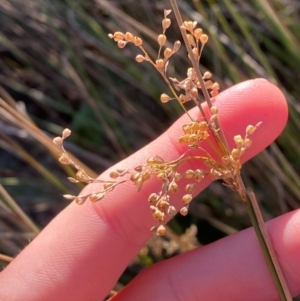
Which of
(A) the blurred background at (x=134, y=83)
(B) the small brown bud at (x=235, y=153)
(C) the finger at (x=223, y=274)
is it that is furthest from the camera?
(A) the blurred background at (x=134, y=83)

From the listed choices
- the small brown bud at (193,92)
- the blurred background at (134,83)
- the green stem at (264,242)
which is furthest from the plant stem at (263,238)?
the blurred background at (134,83)

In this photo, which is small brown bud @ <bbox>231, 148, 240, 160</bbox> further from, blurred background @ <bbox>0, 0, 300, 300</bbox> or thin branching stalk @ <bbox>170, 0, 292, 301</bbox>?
blurred background @ <bbox>0, 0, 300, 300</bbox>

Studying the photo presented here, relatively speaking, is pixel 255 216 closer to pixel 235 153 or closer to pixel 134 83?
pixel 235 153

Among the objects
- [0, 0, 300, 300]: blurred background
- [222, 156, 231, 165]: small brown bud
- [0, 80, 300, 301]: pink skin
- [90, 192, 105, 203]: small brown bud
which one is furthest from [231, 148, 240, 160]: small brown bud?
[0, 0, 300, 300]: blurred background

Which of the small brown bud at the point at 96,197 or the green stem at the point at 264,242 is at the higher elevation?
the small brown bud at the point at 96,197

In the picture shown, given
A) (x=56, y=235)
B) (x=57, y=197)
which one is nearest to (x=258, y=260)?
(x=56, y=235)

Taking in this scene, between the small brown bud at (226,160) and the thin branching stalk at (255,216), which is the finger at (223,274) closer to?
the thin branching stalk at (255,216)

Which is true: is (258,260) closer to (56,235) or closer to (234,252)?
(234,252)

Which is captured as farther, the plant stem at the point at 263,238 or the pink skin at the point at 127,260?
the pink skin at the point at 127,260
